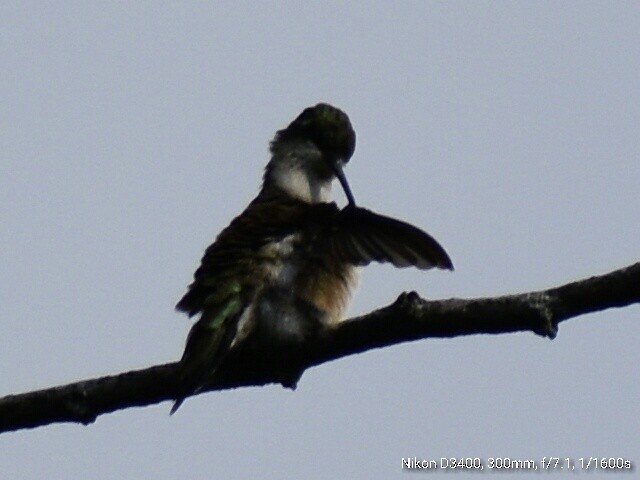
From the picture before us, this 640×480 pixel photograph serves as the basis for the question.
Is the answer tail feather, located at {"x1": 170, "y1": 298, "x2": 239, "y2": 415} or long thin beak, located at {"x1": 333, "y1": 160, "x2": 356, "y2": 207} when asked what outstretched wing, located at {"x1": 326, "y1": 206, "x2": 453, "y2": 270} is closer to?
tail feather, located at {"x1": 170, "y1": 298, "x2": 239, "y2": 415}

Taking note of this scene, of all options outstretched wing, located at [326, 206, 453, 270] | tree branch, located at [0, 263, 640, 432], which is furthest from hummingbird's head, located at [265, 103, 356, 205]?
tree branch, located at [0, 263, 640, 432]

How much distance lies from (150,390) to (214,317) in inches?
24.8

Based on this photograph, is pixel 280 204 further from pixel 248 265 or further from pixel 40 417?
pixel 40 417

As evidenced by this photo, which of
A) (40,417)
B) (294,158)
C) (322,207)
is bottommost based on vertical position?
(40,417)

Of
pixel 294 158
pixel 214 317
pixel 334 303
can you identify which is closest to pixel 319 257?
pixel 334 303

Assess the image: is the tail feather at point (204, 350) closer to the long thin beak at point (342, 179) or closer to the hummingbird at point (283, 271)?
the hummingbird at point (283, 271)

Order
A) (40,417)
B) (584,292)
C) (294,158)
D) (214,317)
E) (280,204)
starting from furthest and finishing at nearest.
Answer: (294,158) → (280,204) → (214,317) → (40,417) → (584,292)

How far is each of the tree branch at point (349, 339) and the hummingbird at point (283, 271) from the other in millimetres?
102

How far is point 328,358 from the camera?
4660mm

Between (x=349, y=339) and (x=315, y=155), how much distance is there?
312 cm

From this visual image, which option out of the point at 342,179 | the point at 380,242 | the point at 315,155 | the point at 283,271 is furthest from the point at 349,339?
the point at 315,155

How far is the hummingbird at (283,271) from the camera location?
4.84 metres

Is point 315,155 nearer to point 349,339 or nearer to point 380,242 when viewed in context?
point 380,242

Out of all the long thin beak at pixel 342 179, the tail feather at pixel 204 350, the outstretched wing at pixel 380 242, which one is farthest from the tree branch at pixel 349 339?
the long thin beak at pixel 342 179
